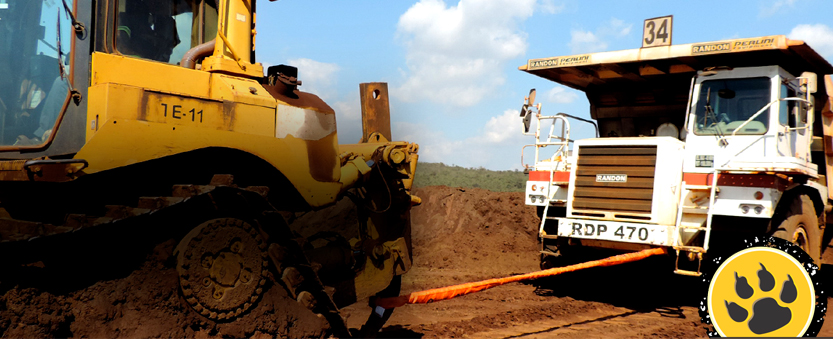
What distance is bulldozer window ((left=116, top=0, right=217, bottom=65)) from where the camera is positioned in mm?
4293

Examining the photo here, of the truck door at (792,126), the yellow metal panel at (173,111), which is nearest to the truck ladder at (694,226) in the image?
the truck door at (792,126)

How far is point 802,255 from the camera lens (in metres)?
5.75

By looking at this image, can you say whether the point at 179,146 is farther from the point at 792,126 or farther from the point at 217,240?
the point at 792,126

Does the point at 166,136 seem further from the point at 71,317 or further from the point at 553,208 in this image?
the point at 553,208

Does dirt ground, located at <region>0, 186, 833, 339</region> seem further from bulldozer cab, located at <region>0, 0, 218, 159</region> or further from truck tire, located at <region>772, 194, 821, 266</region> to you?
truck tire, located at <region>772, 194, 821, 266</region>

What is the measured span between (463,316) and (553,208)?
2.93m

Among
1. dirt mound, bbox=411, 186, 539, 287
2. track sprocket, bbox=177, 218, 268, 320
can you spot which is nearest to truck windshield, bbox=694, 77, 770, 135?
dirt mound, bbox=411, 186, 539, 287

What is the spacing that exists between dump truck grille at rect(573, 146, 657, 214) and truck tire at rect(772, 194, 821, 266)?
1.57 m

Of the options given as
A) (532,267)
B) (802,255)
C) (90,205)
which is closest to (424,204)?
(532,267)

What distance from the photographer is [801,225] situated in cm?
841

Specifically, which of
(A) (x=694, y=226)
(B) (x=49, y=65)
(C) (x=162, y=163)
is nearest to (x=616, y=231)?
(A) (x=694, y=226)

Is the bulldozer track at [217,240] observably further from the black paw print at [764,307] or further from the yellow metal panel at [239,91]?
the black paw print at [764,307]

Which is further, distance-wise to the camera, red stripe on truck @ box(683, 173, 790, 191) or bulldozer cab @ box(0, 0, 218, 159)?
red stripe on truck @ box(683, 173, 790, 191)

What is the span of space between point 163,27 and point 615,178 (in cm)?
608
